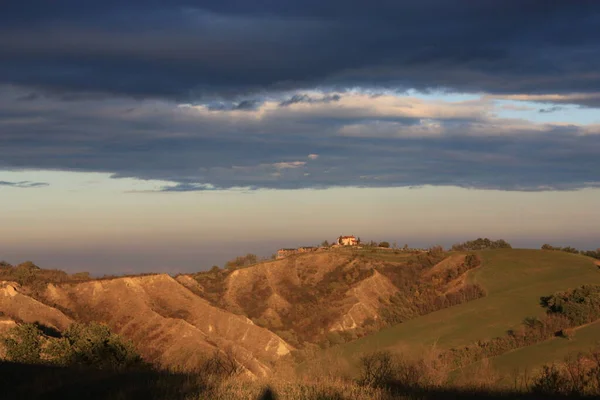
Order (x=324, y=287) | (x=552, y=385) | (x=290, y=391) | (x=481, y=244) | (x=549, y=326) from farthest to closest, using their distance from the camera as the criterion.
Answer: (x=481, y=244) → (x=324, y=287) → (x=549, y=326) → (x=552, y=385) → (x=290, y=391)

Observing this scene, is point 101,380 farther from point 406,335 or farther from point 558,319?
point 406,335

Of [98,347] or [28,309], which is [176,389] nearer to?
[98,347]

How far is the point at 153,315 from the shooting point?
9294 cm

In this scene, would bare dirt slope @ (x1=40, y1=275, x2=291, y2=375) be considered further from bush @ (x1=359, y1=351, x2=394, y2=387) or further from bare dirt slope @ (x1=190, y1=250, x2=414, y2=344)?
bush @ (x1=359, y1=351, x2=394, y2=387)

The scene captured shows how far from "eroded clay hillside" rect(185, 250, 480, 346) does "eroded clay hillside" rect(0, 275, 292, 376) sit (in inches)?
350

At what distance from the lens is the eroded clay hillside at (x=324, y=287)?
108562 millimetres

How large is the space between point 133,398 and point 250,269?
11724 centimetres

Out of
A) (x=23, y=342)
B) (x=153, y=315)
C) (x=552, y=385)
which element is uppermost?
(x=552, y=385)

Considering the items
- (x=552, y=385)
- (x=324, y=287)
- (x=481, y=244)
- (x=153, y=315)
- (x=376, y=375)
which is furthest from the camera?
(x=481, y=244)

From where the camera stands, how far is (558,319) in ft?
254

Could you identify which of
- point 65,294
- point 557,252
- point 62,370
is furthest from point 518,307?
point 62,370

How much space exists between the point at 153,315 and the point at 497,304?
48.1 meters

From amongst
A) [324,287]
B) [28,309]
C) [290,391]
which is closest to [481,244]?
[324,287]

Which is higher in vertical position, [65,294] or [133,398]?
[133,398]
